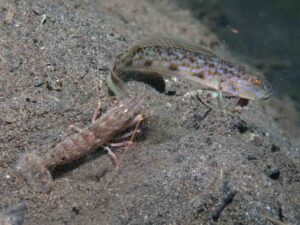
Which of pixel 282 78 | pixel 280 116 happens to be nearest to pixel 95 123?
pixel 280 116

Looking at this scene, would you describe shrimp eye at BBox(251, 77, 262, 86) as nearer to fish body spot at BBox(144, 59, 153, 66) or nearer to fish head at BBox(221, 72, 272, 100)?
fish head at BBox(221, 72, 272, 100)

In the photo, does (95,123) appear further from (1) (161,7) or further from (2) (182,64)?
(1) (161,7)

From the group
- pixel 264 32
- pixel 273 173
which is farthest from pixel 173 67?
pixel 264 32

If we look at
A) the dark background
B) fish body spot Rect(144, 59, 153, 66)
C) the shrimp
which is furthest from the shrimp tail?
the dark background

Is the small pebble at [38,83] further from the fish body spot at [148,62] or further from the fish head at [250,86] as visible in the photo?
the fish head at [250,86]

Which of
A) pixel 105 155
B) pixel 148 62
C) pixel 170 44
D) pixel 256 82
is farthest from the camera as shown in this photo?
pixel 256 82

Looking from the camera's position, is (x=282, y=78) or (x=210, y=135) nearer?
(x=210, y=135)

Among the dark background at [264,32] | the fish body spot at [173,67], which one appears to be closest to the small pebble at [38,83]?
the fish body spot at [173,67]

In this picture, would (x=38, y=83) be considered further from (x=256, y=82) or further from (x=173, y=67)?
Answer: (x=256, y=82)
